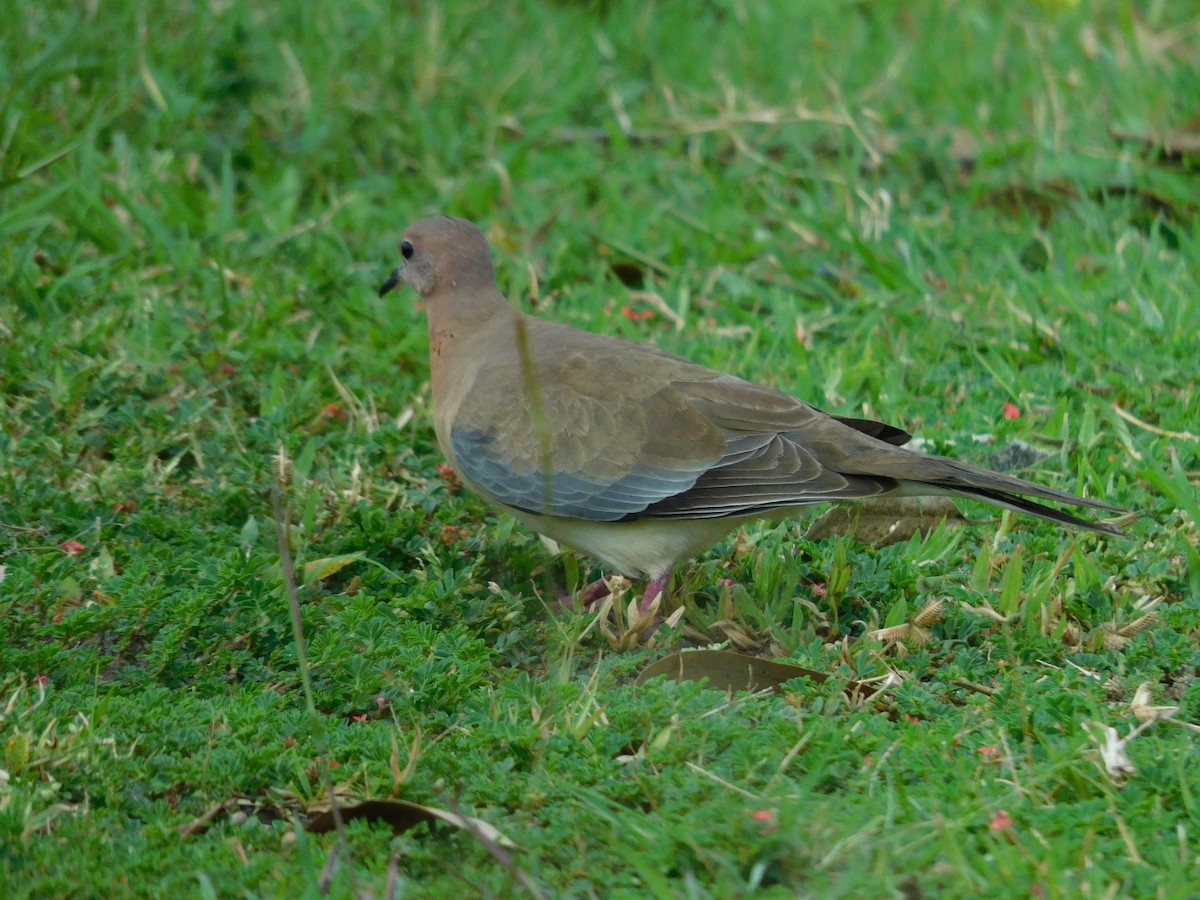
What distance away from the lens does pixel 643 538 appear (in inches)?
155

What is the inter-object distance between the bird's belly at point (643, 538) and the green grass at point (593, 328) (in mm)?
166

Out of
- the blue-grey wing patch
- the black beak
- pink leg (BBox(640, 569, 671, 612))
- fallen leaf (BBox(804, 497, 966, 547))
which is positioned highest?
the black beak

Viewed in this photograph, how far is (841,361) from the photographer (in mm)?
5125

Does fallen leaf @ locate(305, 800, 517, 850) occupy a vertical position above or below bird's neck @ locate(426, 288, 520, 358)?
below

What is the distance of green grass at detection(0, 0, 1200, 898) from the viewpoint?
2.85 metres

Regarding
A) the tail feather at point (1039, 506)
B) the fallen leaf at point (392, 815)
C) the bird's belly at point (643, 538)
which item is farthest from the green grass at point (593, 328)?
the tail feather at point (1039, 506)

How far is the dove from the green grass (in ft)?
0.77

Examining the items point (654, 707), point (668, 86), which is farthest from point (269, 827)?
point (668, 86)

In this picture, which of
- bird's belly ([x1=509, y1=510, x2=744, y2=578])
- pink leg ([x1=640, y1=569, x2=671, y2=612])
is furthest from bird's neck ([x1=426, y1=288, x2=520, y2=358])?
pink leg ([x1=640, y1=569, x2=671, y2=612])

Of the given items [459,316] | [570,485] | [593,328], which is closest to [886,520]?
[570,485]

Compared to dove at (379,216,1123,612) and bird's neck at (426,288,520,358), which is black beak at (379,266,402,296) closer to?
bird's neck at (426,288,520,358)

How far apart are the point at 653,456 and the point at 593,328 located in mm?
1611

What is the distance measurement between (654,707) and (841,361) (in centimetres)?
225

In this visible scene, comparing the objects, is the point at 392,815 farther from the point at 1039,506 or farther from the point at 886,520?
the point at 886,520
